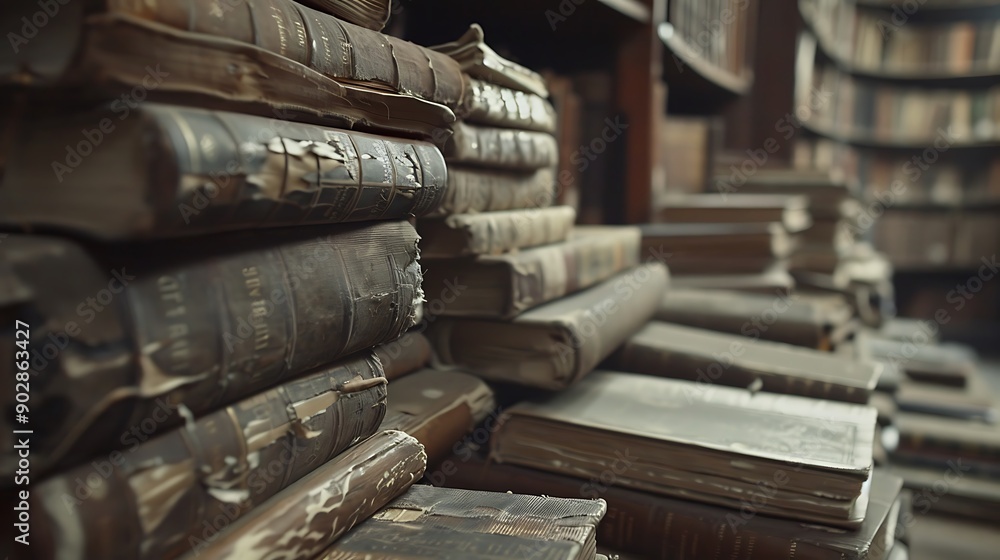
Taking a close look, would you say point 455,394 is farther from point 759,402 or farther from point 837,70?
point 837,70

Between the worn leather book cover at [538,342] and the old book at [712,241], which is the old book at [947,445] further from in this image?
the worn leather book cover at [538,342]

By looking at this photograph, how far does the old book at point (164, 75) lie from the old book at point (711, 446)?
17.5 inches

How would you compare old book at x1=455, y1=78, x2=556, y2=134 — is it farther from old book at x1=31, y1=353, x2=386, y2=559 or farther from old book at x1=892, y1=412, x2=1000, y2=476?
old book at x1=892, y1=412, x2=1000, y2=476

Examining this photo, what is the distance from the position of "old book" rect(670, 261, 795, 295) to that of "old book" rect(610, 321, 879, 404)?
0.30 metres

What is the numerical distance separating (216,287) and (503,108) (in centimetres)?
50

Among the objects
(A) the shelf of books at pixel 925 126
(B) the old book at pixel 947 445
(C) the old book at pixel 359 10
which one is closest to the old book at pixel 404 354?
(C) the old book at pixel 359 10

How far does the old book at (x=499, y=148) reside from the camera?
0.77 metres

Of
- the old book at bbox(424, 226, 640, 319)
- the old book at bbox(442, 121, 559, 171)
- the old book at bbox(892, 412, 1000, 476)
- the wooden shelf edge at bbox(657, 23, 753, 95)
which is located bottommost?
the old book at bbox(892, 412, 1000, 476)

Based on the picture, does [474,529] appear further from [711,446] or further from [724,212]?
[724,212]

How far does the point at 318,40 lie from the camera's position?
503mm

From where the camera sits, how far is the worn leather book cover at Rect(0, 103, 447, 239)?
348mm

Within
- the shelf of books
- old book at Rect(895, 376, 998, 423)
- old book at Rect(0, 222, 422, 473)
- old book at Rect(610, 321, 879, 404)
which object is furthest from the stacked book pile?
the shelf of books

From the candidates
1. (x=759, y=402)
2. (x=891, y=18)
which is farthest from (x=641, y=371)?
(x=891, y=18)

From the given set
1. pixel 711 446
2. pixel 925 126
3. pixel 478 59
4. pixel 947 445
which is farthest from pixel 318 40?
pixel 925 126
